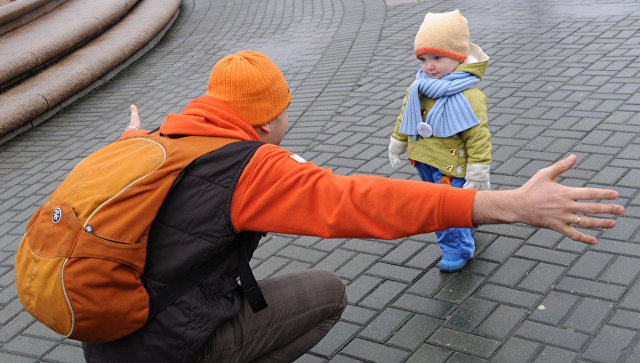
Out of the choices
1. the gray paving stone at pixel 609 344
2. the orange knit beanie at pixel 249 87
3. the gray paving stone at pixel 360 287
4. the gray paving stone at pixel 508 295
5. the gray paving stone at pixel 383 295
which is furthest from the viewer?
the gray paving stone at pixel 360 287

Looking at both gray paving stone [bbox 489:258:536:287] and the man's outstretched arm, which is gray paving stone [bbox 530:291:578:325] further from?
the man's outstretched arm

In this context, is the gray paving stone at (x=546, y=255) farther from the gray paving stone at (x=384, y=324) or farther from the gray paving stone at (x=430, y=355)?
the gray paving stone at (x=430, y=355)

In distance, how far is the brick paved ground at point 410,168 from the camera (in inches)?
133

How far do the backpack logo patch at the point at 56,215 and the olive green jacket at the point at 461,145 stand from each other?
81.3 inches

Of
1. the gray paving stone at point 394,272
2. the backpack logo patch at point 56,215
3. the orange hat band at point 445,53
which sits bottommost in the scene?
the gray paving stone at point 394,272

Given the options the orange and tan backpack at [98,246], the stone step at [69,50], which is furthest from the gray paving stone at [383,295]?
the stone step at [69,50]

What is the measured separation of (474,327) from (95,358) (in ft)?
6.25

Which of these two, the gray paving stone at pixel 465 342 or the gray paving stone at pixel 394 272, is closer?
the gray paving stone at pixel 465 342

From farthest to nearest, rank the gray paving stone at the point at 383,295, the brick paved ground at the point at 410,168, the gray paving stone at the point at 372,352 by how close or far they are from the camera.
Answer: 1. the gray paving stone at the point at 383,295
2. the brick paved ground at the point at 410,168
3. the gray paving stone at the point at 372,352

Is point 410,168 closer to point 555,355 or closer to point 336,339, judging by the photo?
point 336,339

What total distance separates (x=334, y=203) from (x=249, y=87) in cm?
65

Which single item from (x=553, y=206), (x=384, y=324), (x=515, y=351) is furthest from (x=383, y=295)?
(x=553, y=206)

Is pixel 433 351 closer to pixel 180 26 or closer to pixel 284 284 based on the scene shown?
pixel 284 284

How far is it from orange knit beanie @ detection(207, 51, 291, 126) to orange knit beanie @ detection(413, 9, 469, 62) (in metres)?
1.24
